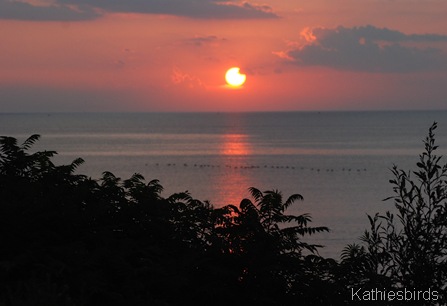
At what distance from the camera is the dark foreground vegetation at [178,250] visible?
13.4 m

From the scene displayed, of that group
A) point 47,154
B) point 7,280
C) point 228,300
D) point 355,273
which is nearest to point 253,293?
point 228,300

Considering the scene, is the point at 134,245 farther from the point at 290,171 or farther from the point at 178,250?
the point at 290,171

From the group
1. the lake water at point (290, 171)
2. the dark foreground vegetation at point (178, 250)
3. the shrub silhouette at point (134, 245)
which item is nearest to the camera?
the shrub silhouette at point (134, 245)

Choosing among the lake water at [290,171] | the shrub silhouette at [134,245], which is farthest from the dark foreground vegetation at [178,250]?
the lake water at [290,171]

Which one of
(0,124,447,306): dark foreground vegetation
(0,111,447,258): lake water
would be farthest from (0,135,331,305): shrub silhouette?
(0,111,447,258): lake water

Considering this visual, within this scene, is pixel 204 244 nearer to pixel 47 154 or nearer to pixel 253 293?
pixel 253 293

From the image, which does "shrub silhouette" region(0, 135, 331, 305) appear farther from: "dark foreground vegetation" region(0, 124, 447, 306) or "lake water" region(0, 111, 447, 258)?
"lake water" region(0, 111, 447, 258)

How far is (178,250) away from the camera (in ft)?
50.9

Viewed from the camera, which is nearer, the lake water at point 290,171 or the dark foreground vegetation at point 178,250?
the dark foreground vegetation at point 178,250

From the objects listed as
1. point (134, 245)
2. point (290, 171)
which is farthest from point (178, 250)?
point (290, 171)

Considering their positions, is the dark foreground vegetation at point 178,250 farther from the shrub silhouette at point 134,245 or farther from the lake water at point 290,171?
the lake water at point 290,171

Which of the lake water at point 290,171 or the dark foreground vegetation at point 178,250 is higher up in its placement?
the lake water at point 290,171

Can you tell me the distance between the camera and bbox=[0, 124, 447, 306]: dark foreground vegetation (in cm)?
1338

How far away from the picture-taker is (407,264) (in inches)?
571
